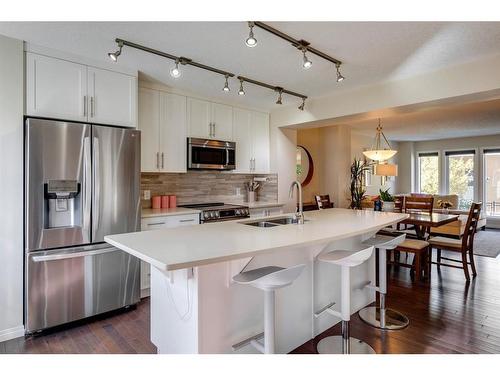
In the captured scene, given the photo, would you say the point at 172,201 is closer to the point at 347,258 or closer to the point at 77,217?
the point at 77,217

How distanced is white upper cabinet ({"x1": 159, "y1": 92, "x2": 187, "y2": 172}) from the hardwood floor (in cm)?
161

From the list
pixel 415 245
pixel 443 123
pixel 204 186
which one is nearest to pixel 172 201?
pixel 204 186

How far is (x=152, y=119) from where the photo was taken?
349 cm

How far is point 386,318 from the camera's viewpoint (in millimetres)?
2668

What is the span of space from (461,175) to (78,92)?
369 inches

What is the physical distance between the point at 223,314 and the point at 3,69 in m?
2.49

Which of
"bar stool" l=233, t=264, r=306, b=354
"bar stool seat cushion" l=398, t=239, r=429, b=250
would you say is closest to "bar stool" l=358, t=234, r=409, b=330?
"bar stool seat cushion" l=398, t=239, r=429, b=250

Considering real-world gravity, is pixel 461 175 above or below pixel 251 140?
below

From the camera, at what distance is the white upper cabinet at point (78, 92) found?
8.05 ft

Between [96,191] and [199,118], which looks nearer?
[96,191]

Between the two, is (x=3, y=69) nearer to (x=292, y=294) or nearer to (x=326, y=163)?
(x=292, y=294)

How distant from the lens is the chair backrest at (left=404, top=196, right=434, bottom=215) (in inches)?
173
